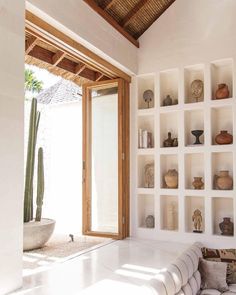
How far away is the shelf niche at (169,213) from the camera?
4406 mm

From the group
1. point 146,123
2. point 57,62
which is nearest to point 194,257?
point 146,123

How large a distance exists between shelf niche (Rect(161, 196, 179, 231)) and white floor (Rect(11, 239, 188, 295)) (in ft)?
1.12

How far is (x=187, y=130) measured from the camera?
175 inches

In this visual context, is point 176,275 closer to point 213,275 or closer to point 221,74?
point 213,275

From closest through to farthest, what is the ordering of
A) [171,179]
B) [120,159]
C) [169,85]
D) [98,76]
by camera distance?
[171,179]
[120,159]
[169,85]
[98,76]

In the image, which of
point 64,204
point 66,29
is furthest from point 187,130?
point 64,204

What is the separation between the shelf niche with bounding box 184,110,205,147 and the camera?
4.41 meters

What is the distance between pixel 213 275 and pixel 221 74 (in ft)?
8.43

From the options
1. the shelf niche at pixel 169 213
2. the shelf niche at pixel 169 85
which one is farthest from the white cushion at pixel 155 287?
the shelf niche at pixel 169 85

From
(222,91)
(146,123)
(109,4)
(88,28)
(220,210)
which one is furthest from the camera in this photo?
(146,123)

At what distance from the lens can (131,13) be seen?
4.24 m

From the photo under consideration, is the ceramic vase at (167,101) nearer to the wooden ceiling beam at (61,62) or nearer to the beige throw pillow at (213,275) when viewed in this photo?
the wooden ceiling beam at (61,62)

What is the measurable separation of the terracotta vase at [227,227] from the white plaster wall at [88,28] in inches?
93.7

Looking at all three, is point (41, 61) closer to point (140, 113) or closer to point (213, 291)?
point (140, 113)
